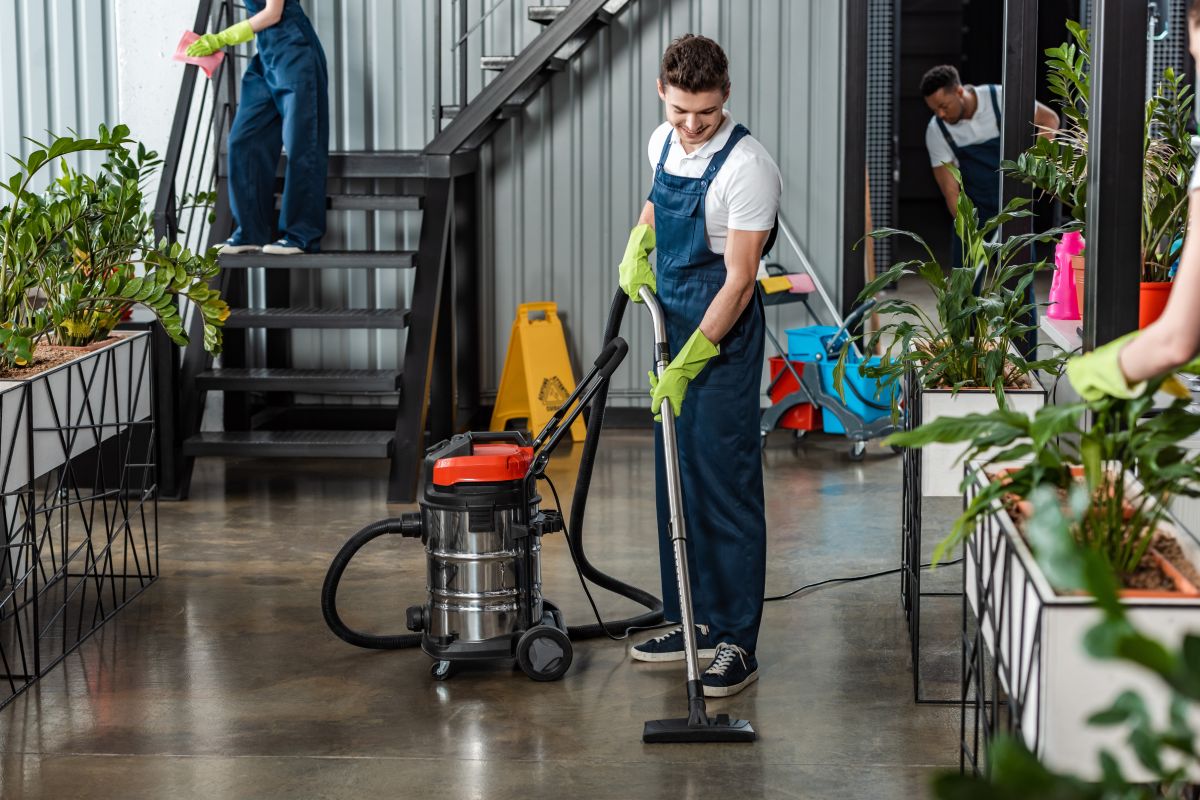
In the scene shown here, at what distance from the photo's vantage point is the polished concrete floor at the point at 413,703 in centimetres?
339

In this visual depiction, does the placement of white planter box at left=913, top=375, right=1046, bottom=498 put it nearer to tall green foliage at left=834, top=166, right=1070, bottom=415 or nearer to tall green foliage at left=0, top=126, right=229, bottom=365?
tall green foliage at left=834, top=166, right=1070, bottom=415

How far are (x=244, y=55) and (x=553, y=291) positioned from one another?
194cm

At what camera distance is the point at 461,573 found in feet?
12.8

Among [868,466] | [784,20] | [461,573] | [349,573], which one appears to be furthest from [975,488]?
[784,20]

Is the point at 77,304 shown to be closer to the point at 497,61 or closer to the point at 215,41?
the point at 215,41

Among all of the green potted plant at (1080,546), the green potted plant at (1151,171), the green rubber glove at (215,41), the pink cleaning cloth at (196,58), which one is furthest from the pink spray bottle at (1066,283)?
the pink cleaning cloth at (196,58)

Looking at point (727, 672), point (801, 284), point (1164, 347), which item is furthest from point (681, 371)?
point (801, 284)

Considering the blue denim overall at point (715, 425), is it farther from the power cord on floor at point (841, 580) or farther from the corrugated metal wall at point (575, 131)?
the corrugated metal wall at point (575, 131)

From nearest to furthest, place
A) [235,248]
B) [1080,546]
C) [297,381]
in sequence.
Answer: [1080,546] → [297,381] → [235,248]

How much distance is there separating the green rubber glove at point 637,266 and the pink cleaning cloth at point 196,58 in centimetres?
310

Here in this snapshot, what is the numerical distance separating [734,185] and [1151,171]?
3.84 ft

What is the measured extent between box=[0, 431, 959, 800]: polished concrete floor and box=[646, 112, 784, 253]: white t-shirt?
1256mm

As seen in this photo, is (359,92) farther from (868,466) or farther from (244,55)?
(868,466)

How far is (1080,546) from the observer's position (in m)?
2.01
